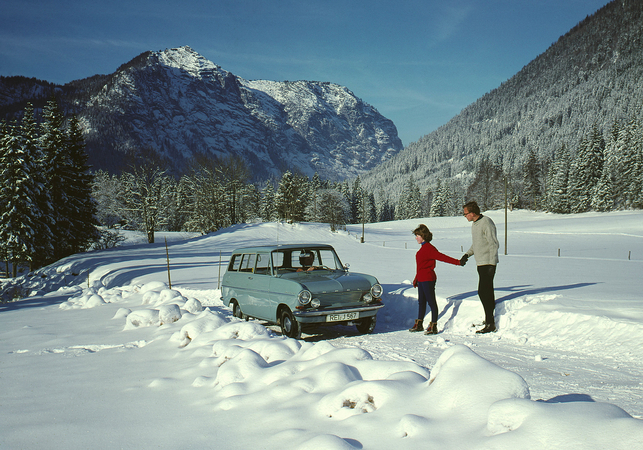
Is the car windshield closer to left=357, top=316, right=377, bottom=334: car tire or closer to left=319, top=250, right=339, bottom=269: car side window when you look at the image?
left=319, top=250, right=339, bottom=269: car side window

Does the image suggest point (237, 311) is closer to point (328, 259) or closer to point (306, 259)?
point (306, 259)

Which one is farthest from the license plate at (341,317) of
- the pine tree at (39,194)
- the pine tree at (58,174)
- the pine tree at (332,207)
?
the pine tree at (332,207)

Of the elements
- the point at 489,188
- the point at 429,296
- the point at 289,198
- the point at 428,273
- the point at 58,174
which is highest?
the point at 489,188

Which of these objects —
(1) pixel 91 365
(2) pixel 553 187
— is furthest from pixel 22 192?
(2) pixel 553 187

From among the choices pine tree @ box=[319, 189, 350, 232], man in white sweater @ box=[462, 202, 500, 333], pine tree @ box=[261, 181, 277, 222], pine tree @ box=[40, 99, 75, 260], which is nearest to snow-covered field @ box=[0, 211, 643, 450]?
man in white sweater @ box=[462, 202, 500, 333]

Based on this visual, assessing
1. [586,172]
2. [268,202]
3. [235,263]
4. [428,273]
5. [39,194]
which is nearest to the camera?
[428,273]

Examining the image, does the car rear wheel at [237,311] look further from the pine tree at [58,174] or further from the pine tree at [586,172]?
the pine tree at [586,172]

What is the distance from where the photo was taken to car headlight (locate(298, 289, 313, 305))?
7.23 metres

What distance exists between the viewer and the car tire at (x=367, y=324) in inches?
313

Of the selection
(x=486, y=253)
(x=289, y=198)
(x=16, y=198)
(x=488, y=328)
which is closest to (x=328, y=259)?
(x=486, y=253)

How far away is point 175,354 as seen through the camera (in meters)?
6.25

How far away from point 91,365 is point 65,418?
207 centimetres

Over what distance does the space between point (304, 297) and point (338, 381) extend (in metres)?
3.25

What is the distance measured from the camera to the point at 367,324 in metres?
8.03
